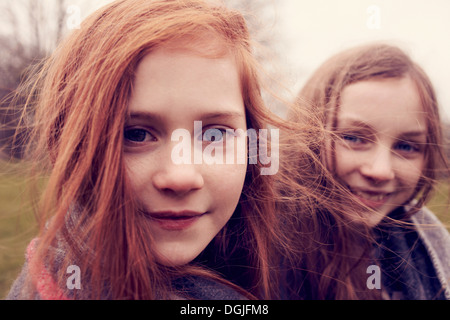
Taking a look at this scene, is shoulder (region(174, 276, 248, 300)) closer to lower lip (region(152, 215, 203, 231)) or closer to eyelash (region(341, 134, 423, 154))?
lower lip (region(152, 215, 203, 231))

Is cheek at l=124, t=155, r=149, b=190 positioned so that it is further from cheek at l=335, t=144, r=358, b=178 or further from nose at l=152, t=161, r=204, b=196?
cheek at l=335, t=144, r=358, b=178

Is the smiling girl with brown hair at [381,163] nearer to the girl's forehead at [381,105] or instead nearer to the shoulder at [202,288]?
the girl's forehead at [381,105]

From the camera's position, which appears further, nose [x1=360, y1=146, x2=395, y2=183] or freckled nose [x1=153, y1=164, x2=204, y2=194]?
nose [x1=360, y1=146, x2=395, y2=183]

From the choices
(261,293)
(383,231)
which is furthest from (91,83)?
(383,231)

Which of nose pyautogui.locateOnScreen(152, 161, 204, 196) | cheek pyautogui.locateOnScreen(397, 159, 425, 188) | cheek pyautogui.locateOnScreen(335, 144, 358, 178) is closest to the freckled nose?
nose pyautogui.locateOnScreen(152, 161, 204, 196)

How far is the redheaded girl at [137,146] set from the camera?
46 cm

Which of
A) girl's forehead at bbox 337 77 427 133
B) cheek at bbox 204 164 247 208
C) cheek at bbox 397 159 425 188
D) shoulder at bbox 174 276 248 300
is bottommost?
shoulder at bbox 174 276 248 300

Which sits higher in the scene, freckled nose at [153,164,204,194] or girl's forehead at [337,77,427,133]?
girl's forehead at [337,77,427,133]

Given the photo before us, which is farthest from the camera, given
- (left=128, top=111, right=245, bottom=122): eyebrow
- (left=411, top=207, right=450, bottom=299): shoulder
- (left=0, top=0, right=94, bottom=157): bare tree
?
(left=411, top=207, right=450, bottom=299): shoulder

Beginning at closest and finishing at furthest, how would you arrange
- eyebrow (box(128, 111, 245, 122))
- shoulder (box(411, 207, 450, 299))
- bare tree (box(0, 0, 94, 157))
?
eyebrow (box(128, 111, 245, 122))
bare tree (box(0, 0, 94, 157))
shoulder (box(411, 207, 450, 299))

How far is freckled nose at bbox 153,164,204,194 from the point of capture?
454mm

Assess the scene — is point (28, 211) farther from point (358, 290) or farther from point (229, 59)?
point (358, 290)

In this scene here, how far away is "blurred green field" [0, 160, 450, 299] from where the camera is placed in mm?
549

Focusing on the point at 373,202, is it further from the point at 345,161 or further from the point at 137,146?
the point at 137,146
